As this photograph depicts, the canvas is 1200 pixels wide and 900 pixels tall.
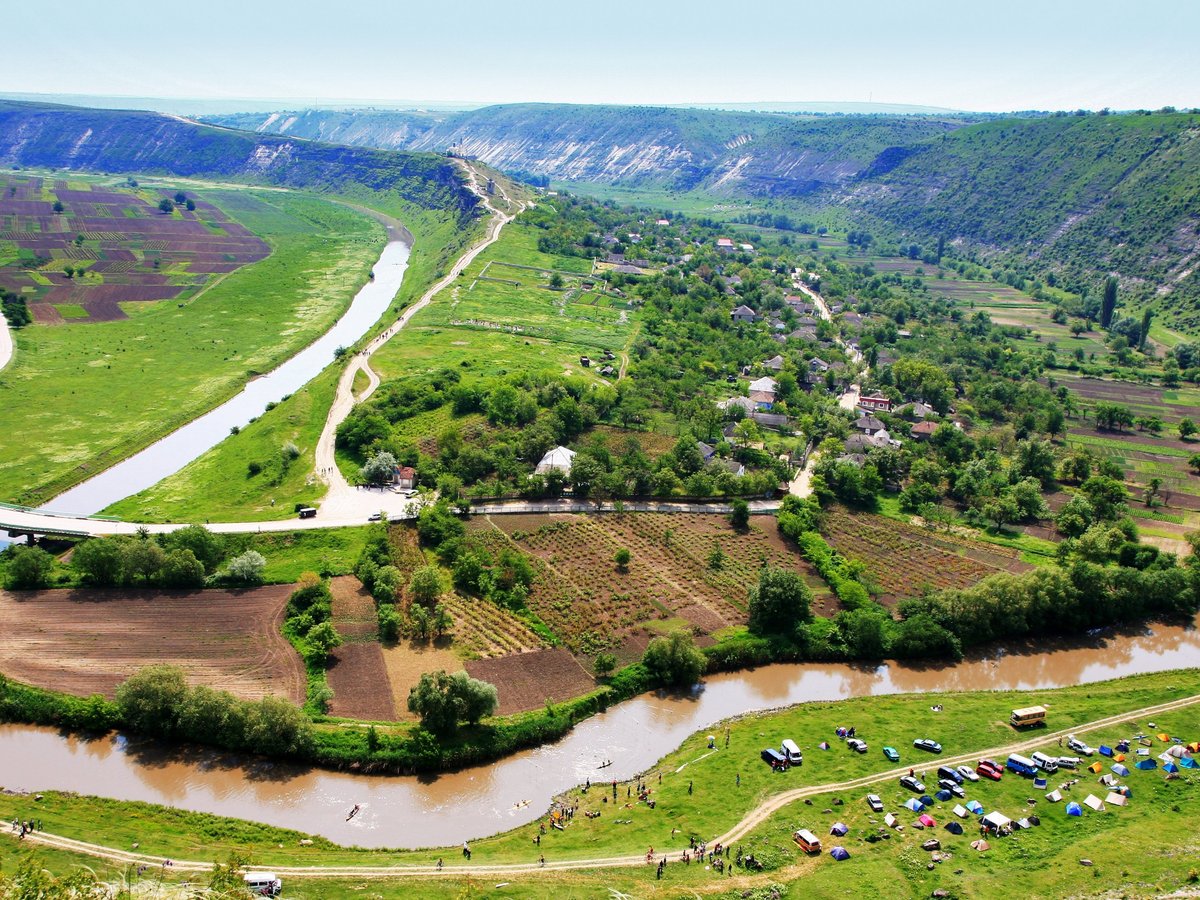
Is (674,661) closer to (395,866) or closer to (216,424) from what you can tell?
(395,866)

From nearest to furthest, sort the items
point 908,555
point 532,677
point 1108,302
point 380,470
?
point 532,677, point 908,555, point 380,470, point 1108,302

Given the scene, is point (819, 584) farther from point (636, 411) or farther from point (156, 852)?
point (156, 852)

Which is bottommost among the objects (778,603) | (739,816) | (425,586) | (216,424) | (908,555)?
(739,816)

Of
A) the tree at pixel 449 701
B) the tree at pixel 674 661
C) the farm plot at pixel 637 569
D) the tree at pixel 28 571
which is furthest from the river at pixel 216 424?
the tree at pixel 674 661

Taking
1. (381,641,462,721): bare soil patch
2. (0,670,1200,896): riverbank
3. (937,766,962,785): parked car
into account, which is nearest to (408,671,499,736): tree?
(381,641,462,721): bare soil patch

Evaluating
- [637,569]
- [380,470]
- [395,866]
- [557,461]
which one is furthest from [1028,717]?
[380,470]

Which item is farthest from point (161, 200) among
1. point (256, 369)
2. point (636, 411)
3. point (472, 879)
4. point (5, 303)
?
point (472, 879)
